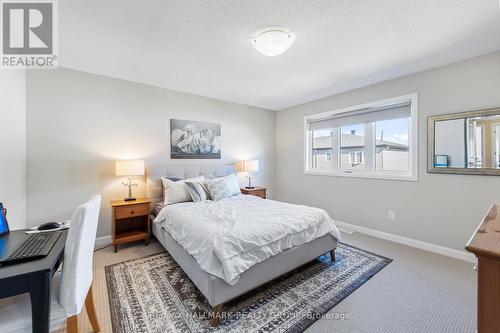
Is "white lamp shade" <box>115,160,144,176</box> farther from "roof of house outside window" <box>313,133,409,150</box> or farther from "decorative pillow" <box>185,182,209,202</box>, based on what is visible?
"roof of house outside window" <box>313,133,409,150</box>

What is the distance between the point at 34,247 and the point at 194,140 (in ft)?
9.13

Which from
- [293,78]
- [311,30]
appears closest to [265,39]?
[311,30]

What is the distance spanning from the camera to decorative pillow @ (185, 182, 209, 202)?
10.1 ft

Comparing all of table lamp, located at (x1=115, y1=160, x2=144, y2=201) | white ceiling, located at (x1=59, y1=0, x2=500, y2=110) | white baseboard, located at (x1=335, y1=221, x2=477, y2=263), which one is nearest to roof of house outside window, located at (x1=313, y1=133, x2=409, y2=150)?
white ceiling, located at (x1=59, y1=0, x2=500, y2=110)

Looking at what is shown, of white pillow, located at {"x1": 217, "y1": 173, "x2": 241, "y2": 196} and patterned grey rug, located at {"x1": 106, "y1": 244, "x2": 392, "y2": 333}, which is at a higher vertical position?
white pillow, located at {"x1": 217, "y1": 173, "x2": 241, "y2": 196}

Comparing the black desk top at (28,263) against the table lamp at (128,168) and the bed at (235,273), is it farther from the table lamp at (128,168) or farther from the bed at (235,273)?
the table lamp at (128,168)

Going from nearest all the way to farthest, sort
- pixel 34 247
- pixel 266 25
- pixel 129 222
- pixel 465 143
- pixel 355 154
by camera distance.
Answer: pixel 34 247
pixel 266 25
pixel 465 143
pixel 129 222
pixel 355 154

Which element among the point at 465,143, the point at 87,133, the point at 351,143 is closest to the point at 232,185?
the point at 87,133

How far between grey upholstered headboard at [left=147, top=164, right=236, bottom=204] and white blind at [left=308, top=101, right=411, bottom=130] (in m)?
2.39

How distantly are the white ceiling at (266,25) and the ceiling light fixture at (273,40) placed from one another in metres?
0.07

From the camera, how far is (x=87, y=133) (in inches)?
115

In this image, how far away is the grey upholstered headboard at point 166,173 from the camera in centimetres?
335

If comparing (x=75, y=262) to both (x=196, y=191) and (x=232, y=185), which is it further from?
(x=232, y=185)

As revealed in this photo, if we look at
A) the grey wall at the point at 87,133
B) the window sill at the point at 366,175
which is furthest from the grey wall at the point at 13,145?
the window sill at the point at 366,175
